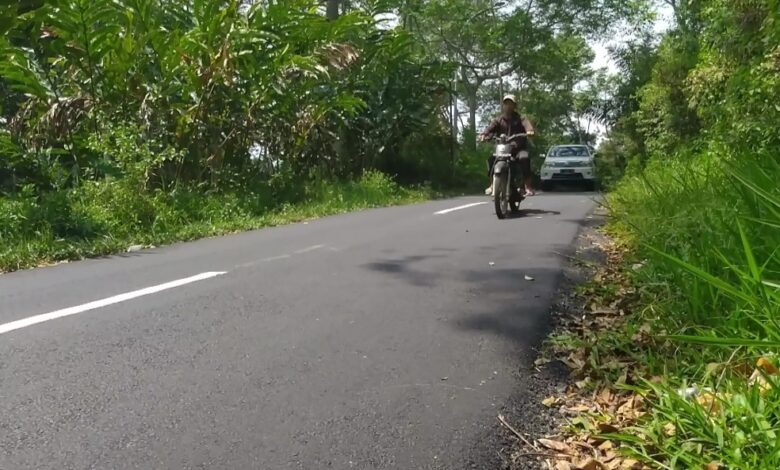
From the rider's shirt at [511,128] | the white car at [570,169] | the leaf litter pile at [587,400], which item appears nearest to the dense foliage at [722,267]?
the leaf litter pile at [587,400]

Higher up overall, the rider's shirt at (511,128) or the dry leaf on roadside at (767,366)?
the rider's shirt at (511,128)

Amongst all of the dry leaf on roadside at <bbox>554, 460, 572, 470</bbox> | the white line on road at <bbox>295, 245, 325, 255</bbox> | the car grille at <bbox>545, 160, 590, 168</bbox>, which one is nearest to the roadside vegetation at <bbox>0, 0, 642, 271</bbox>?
the white line on road at <bbox>295, 245, 325, 255</bbox>

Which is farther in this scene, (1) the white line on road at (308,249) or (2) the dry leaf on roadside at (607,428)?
(1) the white line on road at (308,249)

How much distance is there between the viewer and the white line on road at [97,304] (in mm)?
4297

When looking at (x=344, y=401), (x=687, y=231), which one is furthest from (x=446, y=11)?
(x=344, y=401)

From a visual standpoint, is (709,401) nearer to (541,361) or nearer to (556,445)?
(556,445)

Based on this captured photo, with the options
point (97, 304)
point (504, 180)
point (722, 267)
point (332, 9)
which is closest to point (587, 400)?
point (722, 267)

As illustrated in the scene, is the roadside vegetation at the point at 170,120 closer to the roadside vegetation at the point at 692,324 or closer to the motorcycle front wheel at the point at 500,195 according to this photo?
the motorcycle front wheel at the point at 500,195

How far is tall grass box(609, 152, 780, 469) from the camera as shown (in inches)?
91.6

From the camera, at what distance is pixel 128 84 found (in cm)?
1093

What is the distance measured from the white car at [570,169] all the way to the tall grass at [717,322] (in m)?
16.6

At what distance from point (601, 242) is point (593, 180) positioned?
15432mm

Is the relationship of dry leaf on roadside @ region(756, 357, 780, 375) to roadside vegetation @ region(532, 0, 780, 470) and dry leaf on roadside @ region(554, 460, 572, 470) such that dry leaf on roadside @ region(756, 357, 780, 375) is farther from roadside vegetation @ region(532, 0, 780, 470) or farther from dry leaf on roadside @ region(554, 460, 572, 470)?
dry leaf on roadside @ region(554, 460, 572, 470)

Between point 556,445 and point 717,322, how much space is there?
4.05 ft
